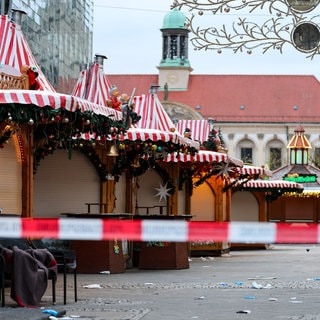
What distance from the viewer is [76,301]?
1620 centimetres

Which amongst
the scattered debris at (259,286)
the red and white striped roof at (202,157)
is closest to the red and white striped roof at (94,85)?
the red and white striped roof at (202,157)

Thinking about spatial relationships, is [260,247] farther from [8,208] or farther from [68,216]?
[8,208]

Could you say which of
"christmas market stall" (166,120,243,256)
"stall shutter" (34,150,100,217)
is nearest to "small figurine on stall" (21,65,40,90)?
"stall shutter" (34,150,100,217)

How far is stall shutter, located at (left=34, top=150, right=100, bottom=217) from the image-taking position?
24.7m

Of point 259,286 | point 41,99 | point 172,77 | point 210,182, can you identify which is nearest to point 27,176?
point 41,99

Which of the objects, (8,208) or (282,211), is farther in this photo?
(282,211)

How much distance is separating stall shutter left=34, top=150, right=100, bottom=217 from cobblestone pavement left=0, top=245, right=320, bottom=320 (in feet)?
6.28

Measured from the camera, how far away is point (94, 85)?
88.9ft

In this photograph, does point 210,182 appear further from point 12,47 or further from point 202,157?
point 12,47

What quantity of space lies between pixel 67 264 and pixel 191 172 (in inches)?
670

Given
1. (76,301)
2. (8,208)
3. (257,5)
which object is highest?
(257,5)

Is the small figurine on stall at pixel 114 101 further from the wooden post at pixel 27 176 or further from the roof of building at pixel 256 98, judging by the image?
the roof of building at pixel 256 98

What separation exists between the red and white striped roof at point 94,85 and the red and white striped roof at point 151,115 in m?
3.54

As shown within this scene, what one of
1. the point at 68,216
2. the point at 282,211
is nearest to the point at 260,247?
the point at 282,211
